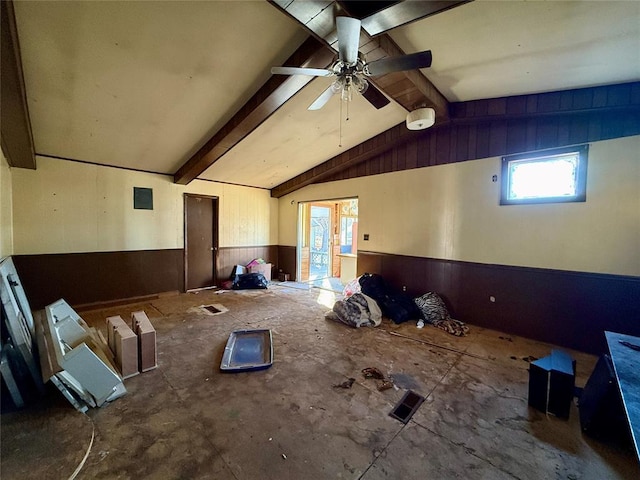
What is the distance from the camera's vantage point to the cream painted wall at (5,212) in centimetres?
293

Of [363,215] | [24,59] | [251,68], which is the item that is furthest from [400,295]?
[24,59]

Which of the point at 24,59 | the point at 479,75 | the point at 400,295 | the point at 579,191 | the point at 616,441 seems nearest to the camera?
the point at 616,441

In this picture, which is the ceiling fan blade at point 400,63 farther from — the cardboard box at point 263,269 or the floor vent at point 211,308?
the cardboard box at point 263,269

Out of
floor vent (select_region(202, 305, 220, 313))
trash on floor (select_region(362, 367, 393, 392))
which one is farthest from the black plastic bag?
trash on floor (select_region(362, 367, 393, 392))

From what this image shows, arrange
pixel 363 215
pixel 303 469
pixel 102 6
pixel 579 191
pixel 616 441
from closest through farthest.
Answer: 1. pixel 303 469
2. pixel 616 441
3. pixel 102 6
4. pixel 579 191
5. pixel 363 215

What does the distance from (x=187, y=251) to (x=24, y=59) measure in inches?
150

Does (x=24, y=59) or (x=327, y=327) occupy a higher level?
(x=24, y=59)

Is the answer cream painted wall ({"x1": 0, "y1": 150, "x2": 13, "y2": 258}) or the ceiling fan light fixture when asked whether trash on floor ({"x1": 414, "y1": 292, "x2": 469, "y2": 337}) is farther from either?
cream painted wall ({"x1": 0, "y1": 150, "x2": 13, "y2": 258})

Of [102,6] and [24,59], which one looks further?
[24,59]

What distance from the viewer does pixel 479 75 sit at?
275 cm

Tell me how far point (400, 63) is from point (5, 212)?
189 inches

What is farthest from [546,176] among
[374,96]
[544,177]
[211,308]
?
[211,308]

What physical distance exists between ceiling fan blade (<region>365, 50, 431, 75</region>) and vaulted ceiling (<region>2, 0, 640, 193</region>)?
0.20 meters

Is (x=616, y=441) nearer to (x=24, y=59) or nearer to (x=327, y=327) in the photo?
A: (x=327, y=327)
